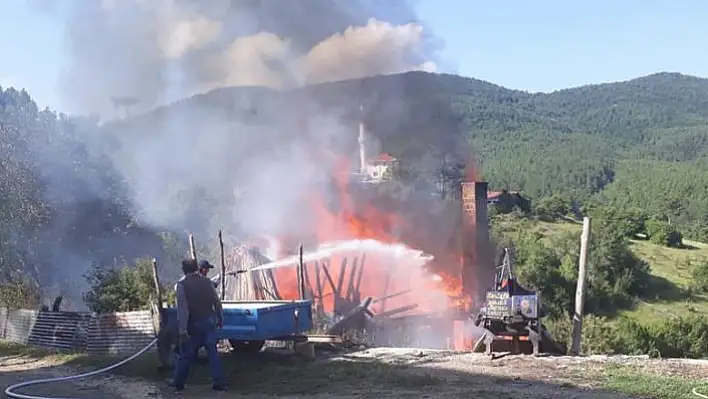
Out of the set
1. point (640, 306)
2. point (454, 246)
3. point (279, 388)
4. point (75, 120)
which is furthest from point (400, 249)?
point (640, 306)

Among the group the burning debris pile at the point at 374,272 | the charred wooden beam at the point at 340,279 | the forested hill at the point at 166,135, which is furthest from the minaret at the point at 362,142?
the charred wooden beam at the point at 340,279

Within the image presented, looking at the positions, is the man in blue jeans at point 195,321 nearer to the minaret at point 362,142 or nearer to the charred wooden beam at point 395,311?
the charred wooden beam at point 395,311

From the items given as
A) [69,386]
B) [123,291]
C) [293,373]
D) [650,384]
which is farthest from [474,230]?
[69,386]

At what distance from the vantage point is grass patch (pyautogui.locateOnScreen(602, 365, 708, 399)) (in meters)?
9.84

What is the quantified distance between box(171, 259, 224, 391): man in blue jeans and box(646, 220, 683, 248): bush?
71579mm

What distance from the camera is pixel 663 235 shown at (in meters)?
76.6

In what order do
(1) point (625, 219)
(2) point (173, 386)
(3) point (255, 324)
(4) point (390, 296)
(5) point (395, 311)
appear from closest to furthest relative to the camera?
1. (2) point (173, 386)
2. (3) point (255, 324)
3. (5) point (395, 311)
4. (4) point (390, 296)
5. (1) point (625, 219)

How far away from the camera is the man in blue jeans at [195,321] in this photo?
439 inches

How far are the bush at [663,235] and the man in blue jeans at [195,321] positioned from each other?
7158 cm

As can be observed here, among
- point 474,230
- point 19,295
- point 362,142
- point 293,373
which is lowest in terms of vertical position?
point 293,373

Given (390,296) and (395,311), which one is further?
(390,296)

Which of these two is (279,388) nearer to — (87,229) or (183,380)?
(183,380)

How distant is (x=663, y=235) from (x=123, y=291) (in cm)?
6587

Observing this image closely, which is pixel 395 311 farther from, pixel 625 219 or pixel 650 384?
pixel 625 219
